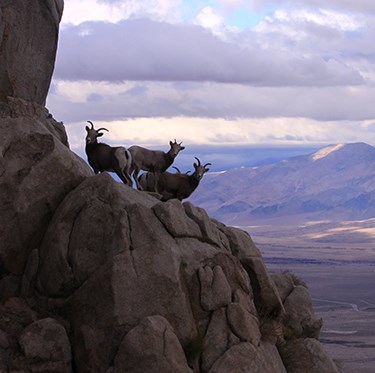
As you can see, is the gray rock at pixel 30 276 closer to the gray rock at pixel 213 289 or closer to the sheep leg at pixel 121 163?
the gray rock at pixel 213 289

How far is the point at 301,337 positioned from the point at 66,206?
8.55m

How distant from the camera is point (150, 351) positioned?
20.9 metres

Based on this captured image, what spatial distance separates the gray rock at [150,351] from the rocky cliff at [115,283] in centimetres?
3

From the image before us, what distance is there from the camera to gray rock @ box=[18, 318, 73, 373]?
21516mm

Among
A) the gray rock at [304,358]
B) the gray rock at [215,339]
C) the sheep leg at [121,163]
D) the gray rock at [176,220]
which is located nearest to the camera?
the gray rock at [215,339]

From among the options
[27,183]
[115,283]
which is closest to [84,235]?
[115,283]

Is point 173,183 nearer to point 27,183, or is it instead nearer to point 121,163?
point 121,163

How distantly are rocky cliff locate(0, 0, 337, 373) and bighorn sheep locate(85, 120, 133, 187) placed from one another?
450 centimetres

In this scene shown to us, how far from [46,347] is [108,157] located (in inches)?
386

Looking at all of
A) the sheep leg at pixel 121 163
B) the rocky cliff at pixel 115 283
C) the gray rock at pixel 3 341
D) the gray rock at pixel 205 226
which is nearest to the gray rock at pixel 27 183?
the rocky cliff at pixel 115 283

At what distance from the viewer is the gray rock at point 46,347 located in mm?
21516

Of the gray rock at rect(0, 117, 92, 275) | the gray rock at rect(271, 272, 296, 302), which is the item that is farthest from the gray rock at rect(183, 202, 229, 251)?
the gray rock at rect(271, 272, 296, 302)

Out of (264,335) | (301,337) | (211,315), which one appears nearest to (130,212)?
(211,315)

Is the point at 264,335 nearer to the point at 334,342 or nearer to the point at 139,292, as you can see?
the point at 139,292
